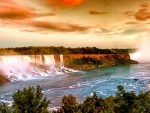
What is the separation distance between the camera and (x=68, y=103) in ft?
28.7

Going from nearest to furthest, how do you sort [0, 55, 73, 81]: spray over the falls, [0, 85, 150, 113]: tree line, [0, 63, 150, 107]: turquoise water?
[0, 85, 150, 113]: tree line
[0, 63, 150, 107]: turquoise water
[0, 55, 73, 81]: spray over the falls

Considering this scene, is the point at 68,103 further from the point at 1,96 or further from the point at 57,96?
the point at 1,96

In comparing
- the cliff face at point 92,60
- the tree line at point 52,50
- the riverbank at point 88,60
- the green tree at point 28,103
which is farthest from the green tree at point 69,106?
the tree line at point 52,50

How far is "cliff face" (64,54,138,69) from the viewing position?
142 feet

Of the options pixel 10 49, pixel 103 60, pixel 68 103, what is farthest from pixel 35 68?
pixel 68 103

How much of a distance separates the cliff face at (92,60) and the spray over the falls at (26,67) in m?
4.61

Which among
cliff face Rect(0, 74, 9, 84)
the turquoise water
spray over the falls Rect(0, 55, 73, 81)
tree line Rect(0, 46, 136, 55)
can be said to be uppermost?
tree line Rect(0, 46, 136, 55)

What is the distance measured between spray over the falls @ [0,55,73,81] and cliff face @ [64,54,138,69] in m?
4.61

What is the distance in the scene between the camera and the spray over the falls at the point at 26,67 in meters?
28.8

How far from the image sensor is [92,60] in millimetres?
48031

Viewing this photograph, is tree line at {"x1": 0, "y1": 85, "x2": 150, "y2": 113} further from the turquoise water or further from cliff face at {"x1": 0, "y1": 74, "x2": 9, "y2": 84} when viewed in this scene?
cliff face at {"x1": 0, "y1": 74, "x2": 9, "y2": 84}

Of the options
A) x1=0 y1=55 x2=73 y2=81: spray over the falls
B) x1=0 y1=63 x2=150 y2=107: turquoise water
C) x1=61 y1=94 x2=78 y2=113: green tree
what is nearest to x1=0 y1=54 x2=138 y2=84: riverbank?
x1=0 y1=55 x2=73 y2=81: spray over the falls

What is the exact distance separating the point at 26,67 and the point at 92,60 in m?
18.6

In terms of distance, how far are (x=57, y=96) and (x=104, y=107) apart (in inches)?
339
